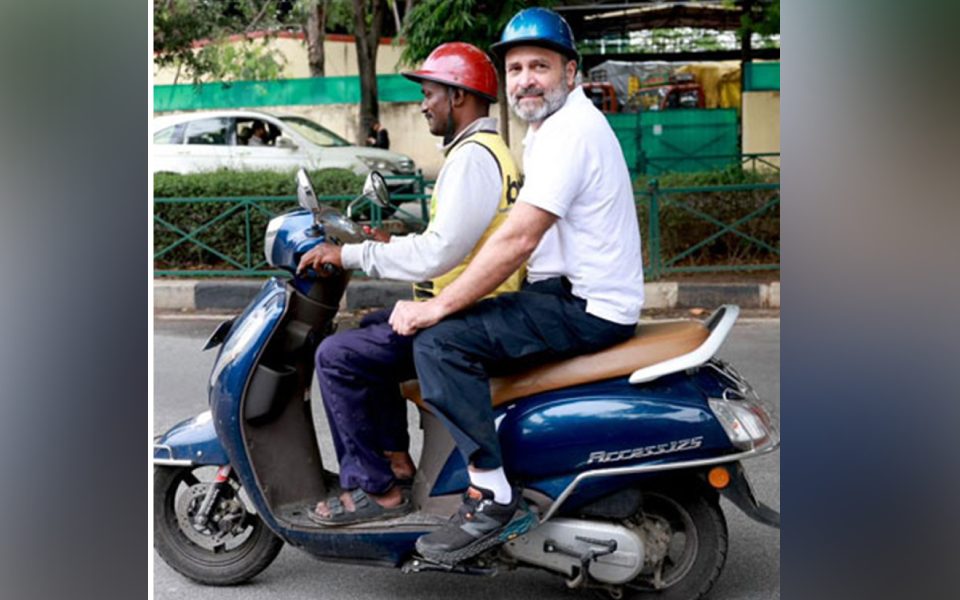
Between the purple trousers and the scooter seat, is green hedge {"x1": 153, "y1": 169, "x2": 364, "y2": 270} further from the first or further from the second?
the scooter seat

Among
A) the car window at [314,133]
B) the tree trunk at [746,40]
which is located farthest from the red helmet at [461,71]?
the car window at [314,133]

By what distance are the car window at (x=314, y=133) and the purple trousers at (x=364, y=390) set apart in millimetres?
11759

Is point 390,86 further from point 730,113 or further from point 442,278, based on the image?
point 442,278

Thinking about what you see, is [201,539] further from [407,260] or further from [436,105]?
[436,105]

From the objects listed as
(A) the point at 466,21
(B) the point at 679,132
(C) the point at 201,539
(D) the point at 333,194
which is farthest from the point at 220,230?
(B) the point at 679,132

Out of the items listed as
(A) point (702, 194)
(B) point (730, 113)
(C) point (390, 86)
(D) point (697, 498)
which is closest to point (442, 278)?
(D) point (697, 498)

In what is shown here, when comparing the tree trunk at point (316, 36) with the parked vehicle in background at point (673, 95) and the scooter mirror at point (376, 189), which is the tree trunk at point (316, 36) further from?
the scooter mirror at point (376, 189)

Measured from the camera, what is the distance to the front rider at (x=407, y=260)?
3.97 m

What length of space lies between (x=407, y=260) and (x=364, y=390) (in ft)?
1.47

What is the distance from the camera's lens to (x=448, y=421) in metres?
3.87

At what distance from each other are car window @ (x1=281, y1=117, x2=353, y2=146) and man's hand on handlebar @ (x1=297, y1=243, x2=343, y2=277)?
1168cm

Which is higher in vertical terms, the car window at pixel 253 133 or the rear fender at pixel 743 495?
the car window at pixel 253 133

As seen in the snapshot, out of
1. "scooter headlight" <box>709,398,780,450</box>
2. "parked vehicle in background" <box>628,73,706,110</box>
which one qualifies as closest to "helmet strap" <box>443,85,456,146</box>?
"scooter headlight" <box>709,398,780,450</box>
